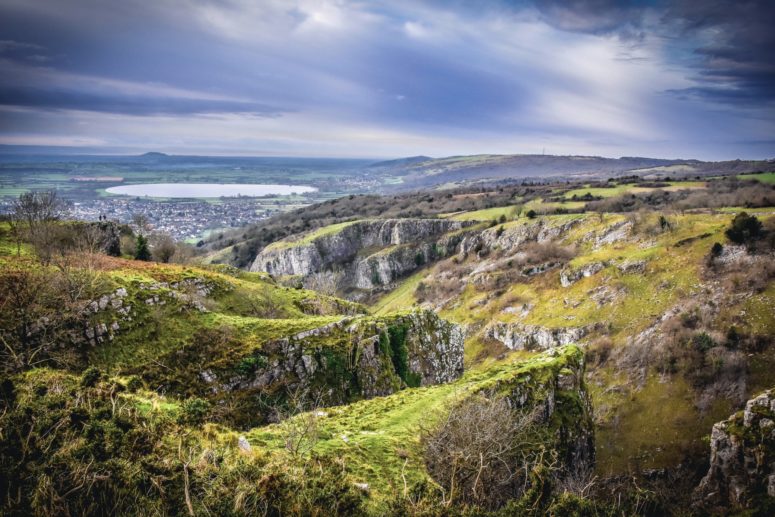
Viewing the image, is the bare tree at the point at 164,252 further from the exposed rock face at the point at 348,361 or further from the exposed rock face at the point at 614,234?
the exposed rock face at the point at 614,234

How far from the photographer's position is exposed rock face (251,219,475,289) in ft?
481

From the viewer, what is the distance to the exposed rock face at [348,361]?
836 inches

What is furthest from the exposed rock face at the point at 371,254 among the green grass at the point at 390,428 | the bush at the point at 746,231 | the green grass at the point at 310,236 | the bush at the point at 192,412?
the bush at the point at 192,412

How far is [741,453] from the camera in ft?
76.3

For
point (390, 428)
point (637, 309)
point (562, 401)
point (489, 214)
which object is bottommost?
point (637, 309)

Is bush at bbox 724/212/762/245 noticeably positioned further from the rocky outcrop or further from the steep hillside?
the steep hillside

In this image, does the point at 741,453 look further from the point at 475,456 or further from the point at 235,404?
the point at 235,404

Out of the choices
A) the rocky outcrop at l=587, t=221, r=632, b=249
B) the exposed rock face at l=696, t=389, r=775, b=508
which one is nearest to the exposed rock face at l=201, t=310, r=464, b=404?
the exposed rock face at l=696, t=389, r=775, b=508

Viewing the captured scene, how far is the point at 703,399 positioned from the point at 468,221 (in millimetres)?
104141

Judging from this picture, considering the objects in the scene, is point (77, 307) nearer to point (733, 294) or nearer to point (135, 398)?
point (135, 398)

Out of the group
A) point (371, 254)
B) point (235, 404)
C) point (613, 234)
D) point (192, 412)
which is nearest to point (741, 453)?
point (235, 404)

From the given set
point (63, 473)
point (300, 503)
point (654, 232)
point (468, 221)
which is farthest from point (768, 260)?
point (468, 221)

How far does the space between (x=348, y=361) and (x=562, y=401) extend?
12.1 m

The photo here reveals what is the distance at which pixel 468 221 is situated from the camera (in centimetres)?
14400
